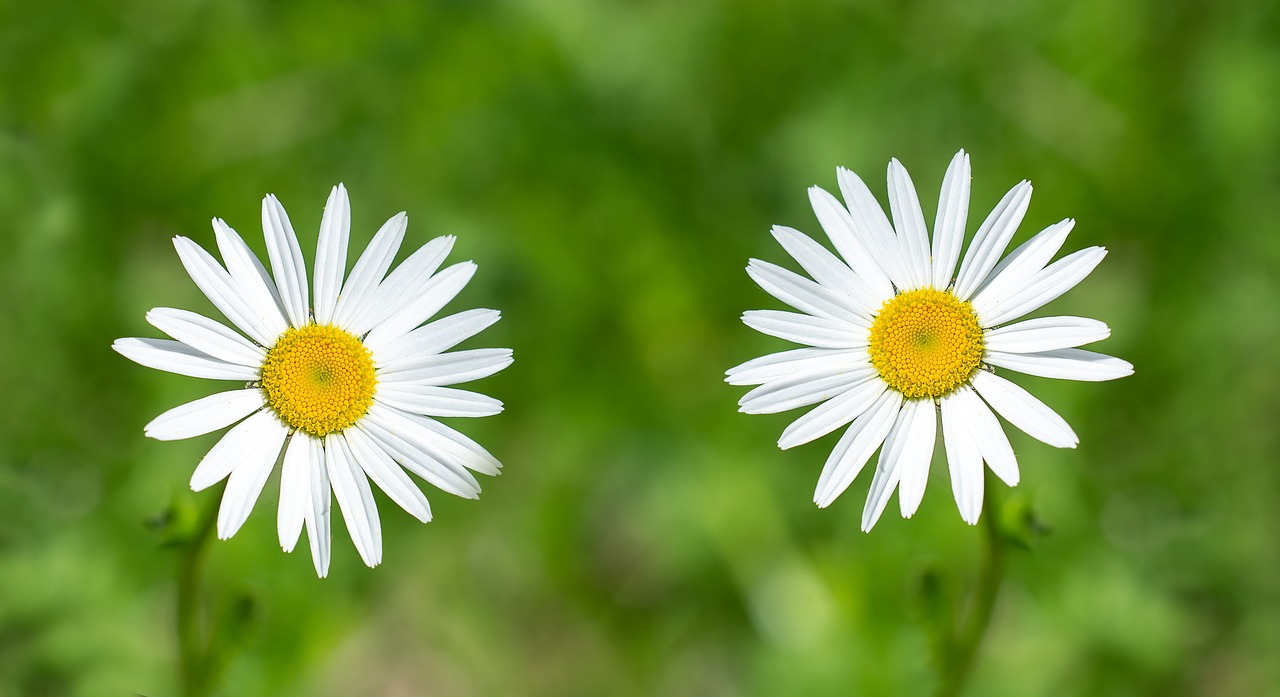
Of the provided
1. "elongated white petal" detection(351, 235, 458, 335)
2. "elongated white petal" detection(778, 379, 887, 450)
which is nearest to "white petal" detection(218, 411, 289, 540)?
"elongated white petal" detection(351, 235, 458, 335)

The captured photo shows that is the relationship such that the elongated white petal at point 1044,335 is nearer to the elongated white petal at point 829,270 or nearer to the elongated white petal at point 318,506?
the elongated white petal at point 829,270

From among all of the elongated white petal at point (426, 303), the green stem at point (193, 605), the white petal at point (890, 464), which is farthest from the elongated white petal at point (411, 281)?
the white petal at point (890, 464)

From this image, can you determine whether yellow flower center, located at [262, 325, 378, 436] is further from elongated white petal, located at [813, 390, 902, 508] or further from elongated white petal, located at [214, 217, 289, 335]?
elongated white petal, located at [813, 390, 902, 508]

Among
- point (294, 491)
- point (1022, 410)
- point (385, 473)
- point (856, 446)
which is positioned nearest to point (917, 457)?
point (856, 446)

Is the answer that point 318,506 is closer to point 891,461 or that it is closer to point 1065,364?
point 891,461

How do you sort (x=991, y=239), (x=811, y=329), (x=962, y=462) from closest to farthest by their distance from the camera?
(x=962, y=462) < (x=991, y=239) < (x=811, y=329)
